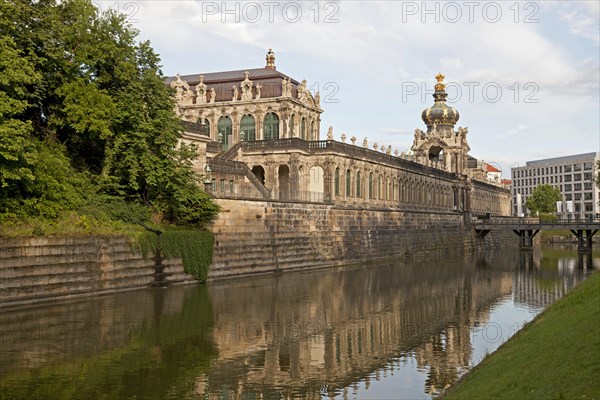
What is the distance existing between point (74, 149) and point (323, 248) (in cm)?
2523

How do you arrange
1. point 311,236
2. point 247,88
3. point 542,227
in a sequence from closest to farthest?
point 311,236, point 247,88, point 542,227

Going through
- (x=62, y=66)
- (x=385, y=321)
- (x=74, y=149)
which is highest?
(x=62, y=66)

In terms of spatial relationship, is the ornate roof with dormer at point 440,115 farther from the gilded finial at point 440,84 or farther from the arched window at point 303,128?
the arched window at point 303,128

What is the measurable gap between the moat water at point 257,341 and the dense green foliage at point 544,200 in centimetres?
12189

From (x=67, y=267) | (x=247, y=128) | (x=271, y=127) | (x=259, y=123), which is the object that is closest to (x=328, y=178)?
(x=271, y=127)

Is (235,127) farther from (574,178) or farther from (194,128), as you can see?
(574,178)

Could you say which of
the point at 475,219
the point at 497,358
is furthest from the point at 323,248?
the point at 475,219

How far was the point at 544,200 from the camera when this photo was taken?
15812cm

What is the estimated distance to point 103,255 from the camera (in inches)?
1414

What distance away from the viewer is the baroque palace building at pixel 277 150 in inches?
2179

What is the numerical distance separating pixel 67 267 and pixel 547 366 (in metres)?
25.3

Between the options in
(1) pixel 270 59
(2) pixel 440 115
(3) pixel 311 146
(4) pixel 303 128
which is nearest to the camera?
(3) pixel 311 146

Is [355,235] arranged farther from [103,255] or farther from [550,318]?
[550,318]

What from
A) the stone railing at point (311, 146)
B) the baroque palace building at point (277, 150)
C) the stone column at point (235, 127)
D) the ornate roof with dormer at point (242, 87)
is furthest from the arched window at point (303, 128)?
the stone column at point (235, 127)
